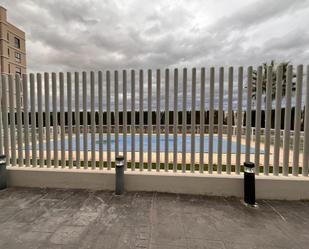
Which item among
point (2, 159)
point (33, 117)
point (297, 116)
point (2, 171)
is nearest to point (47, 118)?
point (33, 117)

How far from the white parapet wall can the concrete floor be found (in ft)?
0.50

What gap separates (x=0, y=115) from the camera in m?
3.44

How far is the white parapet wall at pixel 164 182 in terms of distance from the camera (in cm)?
286

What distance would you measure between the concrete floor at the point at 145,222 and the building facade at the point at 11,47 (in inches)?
1182

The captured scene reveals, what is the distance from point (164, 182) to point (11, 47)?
1494 inches

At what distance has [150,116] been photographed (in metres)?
3.14

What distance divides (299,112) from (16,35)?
4170cm

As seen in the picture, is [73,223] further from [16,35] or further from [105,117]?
[16,35]

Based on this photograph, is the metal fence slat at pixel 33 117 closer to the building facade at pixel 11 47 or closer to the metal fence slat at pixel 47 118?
the metal fence slat at pixel 47 118

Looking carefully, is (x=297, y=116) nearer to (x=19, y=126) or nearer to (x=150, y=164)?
(x=150, y=164)

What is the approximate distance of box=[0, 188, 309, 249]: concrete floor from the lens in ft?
6.11

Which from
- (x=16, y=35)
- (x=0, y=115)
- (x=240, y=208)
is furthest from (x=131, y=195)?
(x=16, y=35)

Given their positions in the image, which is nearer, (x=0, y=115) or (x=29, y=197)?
(x=29, y=197)

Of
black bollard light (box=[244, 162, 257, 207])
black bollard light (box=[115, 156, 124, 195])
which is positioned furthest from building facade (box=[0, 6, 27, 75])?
black bollard light (box=[244, 162, 257, 207])
